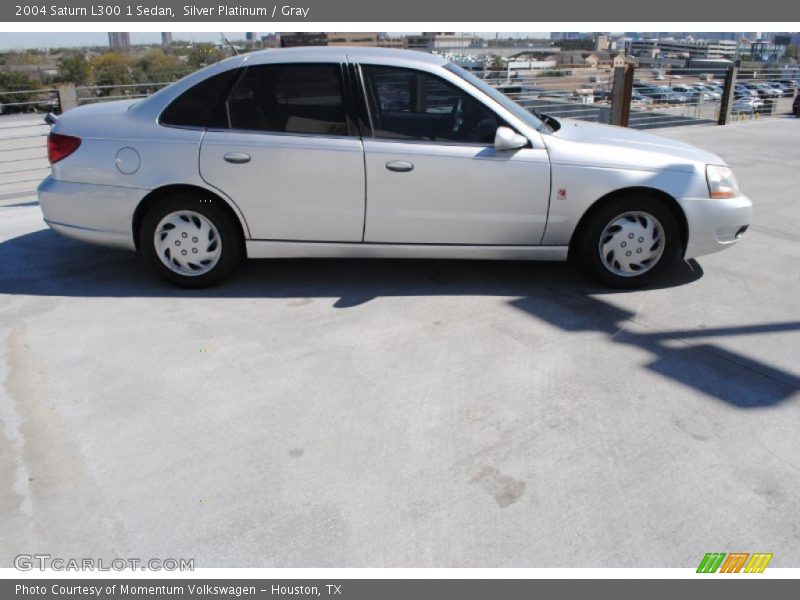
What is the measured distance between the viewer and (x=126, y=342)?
4242 millimetres

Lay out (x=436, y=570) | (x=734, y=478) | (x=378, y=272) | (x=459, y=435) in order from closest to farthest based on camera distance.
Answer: (x=436, y=570) → (x=734, y=478) → (x=459, y=435) → (x=378, y=272)

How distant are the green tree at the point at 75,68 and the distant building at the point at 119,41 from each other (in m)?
0.97

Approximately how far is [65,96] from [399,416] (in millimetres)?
6375

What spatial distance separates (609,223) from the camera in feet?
16.1

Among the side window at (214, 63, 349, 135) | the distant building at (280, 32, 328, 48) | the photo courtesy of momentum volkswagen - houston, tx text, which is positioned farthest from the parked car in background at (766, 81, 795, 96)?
the side window at (214, 63, 349, 135)

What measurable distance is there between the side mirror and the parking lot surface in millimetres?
1039

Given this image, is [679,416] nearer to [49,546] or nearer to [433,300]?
[433,300]

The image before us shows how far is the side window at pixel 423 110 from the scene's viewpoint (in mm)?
4781

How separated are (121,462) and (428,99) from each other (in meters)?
3.14

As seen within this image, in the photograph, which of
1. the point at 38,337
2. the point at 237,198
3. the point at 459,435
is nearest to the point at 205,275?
the point at 237,198

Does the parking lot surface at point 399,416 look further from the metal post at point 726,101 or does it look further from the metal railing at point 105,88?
the metal post at point 726,101

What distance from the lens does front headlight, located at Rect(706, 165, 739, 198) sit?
495 centimetres

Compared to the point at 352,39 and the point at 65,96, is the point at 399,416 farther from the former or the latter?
the point at 65,96

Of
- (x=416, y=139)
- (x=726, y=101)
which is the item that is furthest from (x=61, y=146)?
(x=726, y=101)
